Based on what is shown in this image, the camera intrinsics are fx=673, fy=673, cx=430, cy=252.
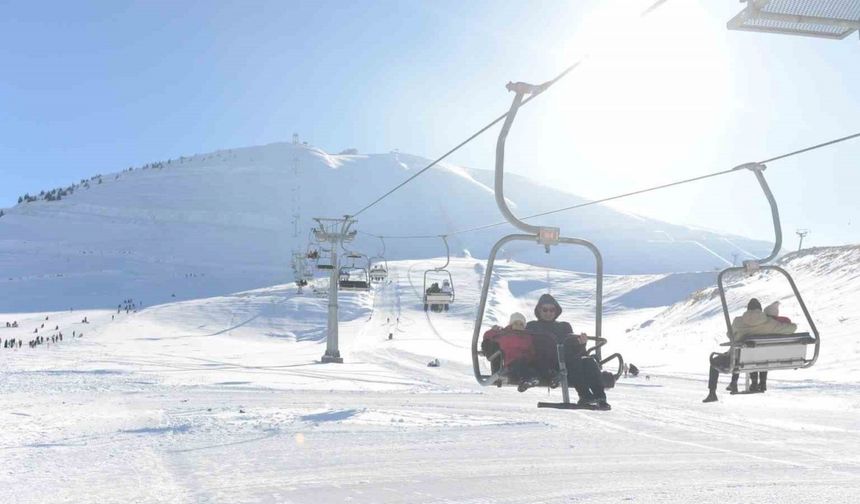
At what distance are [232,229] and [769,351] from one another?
135 metres

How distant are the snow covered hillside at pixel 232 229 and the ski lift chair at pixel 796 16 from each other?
7998 centimetres

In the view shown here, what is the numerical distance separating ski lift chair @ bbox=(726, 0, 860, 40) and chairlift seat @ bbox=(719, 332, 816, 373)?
690 cm

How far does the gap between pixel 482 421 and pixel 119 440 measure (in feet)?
22.9

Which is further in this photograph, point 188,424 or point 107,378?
point 107,378

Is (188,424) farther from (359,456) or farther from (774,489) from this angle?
(774,489)

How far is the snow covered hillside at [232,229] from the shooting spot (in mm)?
91062

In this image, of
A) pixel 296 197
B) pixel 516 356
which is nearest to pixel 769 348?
pixel 516 356

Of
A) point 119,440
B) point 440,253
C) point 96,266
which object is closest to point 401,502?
point 119,440

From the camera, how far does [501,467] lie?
398 inches

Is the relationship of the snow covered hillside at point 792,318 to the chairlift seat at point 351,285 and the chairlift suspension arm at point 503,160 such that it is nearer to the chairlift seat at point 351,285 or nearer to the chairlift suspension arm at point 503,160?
the chairlift seat at point 351,285

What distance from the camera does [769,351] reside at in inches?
398

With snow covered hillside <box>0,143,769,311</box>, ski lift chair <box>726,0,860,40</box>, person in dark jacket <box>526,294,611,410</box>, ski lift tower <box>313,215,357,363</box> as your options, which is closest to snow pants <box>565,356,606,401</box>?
person in dark jacket <box>526,294,611,410</box>

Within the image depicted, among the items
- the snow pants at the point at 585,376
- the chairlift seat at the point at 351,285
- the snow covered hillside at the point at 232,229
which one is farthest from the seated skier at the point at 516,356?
the snow covered hillside at the point at 232,229

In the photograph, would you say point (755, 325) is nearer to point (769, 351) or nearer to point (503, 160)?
point (769, 351)
